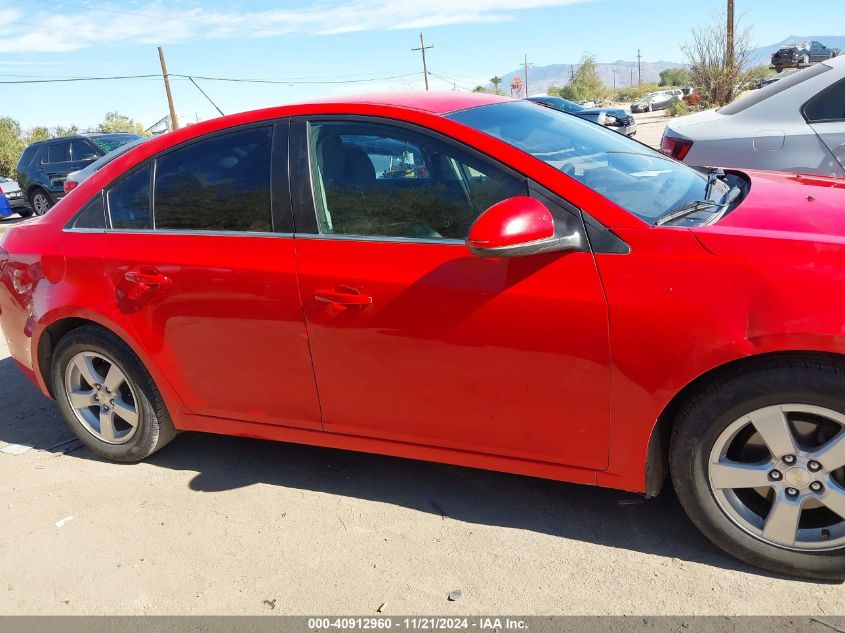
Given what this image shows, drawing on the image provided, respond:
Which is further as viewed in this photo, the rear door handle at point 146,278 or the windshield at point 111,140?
the windshield at point 111,140

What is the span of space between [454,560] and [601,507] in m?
0.68

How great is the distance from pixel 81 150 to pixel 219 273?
1466 cm

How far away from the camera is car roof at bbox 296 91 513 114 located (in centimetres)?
288

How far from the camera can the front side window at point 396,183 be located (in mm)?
2631

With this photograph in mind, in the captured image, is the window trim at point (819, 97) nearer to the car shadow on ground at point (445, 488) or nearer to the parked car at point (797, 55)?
the car shadow on ground at point (445, 488)

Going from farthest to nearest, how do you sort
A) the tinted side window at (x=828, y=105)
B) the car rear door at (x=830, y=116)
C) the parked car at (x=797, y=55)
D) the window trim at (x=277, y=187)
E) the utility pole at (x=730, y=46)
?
1. the parked car at (x=797, y=55)
2. the utility pole at (x=730, y=46)
3. the tinted side window at (x=828, y=105)
4. the car rear door at (x=830, y=116)
5. the window trim at (x=277, y=187)

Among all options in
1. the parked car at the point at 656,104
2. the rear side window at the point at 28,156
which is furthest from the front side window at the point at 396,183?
the parked car at the point at 656,104

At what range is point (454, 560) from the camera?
268cm

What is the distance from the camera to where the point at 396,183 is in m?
2.78

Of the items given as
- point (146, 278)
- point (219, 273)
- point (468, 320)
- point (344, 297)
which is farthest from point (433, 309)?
point (146, 278)

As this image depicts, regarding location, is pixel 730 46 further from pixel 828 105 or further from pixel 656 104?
pixel 656 104

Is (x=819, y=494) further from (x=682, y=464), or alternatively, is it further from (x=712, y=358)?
(x=712, y=358)

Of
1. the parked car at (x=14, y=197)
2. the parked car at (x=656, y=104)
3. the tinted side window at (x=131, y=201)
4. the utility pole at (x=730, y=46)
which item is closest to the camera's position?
the tinted side window at (x=131, y=201)

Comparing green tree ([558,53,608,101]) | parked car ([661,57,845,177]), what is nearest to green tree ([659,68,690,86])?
green tree ([558,53,608,101])
